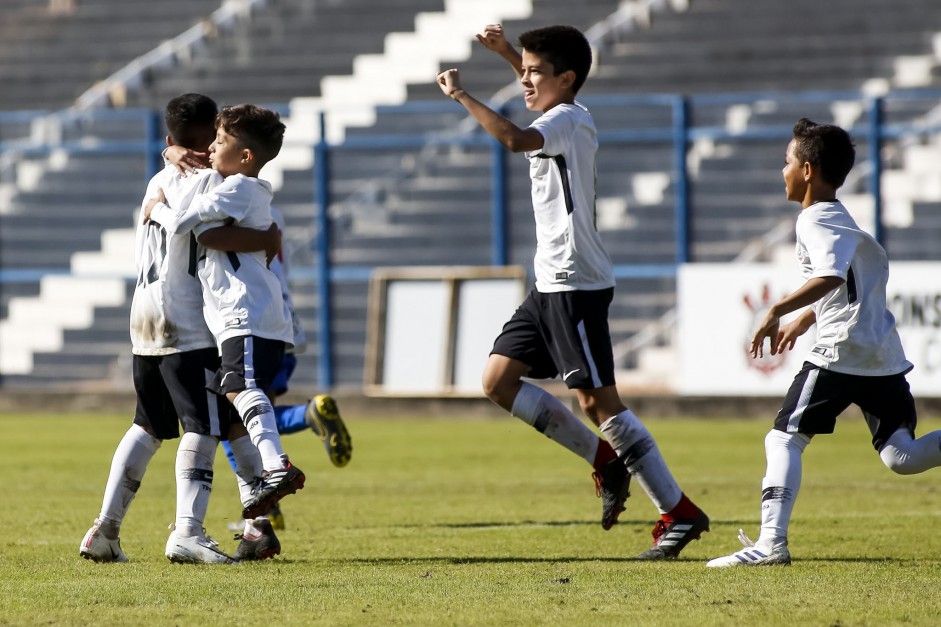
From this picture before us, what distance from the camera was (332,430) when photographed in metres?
7.57

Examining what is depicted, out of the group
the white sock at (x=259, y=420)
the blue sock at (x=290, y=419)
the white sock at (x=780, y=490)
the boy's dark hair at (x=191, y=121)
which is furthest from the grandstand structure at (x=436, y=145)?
the white sock at (x=259, y=420)

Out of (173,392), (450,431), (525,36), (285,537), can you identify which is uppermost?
(525,36)

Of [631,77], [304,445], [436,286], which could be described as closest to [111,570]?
[304,445]

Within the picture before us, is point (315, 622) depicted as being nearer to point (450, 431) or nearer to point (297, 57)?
point (450, 431)

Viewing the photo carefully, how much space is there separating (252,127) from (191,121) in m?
0.35

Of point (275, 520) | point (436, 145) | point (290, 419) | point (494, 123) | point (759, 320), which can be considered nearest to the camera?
point (494, 123)

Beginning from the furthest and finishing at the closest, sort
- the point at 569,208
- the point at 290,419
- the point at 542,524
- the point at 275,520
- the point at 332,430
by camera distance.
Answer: the point at 290,419 → the point at 542,524 → the point at 275,520 → the point at 332,430 → the point at 569,208

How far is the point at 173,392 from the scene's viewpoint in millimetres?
6594

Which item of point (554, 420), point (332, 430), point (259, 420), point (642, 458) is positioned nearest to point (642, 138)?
point (332, 430)

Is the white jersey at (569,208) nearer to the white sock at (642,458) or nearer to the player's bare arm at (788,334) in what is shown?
the white sock at (642,458)

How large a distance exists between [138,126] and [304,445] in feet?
23.2

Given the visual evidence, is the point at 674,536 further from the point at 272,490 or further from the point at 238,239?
the point at 238,239

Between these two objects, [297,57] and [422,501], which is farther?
[297,57]

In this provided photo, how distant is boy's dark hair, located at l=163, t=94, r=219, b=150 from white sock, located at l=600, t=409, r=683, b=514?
2.01 m
